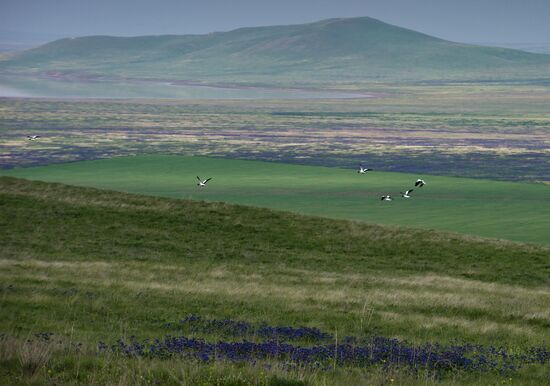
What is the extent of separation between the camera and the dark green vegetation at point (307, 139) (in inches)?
4220

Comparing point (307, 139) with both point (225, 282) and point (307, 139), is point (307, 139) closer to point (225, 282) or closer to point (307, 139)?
point (307, 139)

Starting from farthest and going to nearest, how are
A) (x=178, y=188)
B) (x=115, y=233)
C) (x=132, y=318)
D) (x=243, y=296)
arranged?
1. (x=178, y=188)
2. (x=115, y=233)
3. (x=243, y=296)
4. (x=132, y=318)

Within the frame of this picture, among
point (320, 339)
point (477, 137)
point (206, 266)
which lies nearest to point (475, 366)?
point (320, 339)

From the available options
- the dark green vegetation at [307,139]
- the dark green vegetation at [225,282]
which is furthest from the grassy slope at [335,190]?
the dark green vegetation at [225,282]

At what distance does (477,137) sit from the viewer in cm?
14988

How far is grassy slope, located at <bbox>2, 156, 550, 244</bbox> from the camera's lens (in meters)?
57.9

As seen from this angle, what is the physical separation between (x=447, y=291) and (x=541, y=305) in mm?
3411

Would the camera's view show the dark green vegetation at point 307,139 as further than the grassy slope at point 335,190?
Yes

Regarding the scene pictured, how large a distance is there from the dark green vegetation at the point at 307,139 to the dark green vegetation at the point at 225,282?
181 ft

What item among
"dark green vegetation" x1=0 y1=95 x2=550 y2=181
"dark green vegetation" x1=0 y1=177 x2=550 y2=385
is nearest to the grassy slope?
"dark green vegetation" x1=0 y1=95 x2=550 y2=181

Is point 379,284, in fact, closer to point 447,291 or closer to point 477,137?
point 447,291

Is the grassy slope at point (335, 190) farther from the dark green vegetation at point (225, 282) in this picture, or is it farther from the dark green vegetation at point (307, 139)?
the dark green vegetation at point (225, 282)

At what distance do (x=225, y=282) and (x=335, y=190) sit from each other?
5025 cm

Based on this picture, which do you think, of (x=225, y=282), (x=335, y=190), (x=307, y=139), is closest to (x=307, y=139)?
(x=307, y=139)
